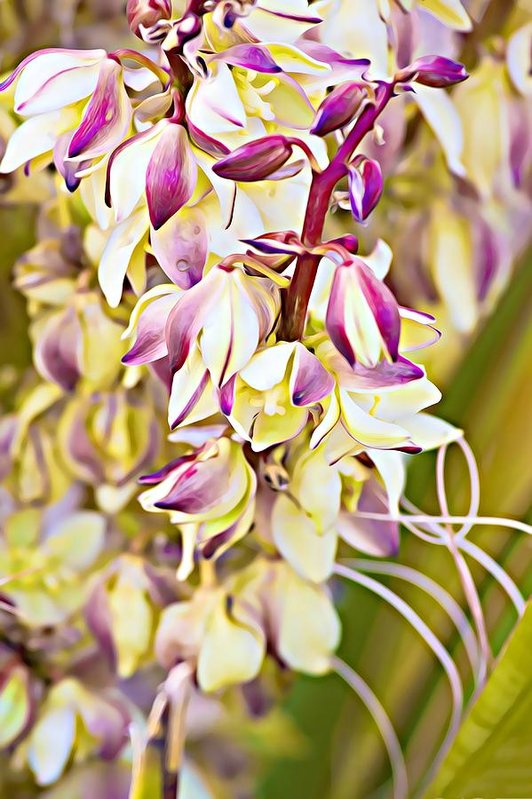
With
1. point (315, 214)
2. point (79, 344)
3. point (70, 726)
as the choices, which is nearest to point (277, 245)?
point (315, 214)

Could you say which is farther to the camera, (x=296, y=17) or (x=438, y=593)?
(x=438, y=593)

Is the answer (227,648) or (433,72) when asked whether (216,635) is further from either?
(433,72)

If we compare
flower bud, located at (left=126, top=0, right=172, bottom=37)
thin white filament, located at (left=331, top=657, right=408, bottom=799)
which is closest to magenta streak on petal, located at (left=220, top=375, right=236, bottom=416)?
flower bud, located at (left=126, top=0, right=172, bottom=37)

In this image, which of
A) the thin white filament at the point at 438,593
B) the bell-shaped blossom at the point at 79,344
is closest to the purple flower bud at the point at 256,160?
the bell-shaped blossom at the point at 79,344

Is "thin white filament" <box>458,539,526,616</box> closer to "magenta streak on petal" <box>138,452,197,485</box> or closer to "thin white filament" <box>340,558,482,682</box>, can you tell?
"thin white filament" <box>340,558,482,682</box>

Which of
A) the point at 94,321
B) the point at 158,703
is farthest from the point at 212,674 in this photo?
the point at 94,321

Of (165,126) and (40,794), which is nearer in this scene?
(165,126)

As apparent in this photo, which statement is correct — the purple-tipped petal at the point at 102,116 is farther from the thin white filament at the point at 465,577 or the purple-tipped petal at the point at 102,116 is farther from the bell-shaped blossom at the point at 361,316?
the thin white filament at the point at 465,577

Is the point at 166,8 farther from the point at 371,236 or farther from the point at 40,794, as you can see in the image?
the point at 40,794
